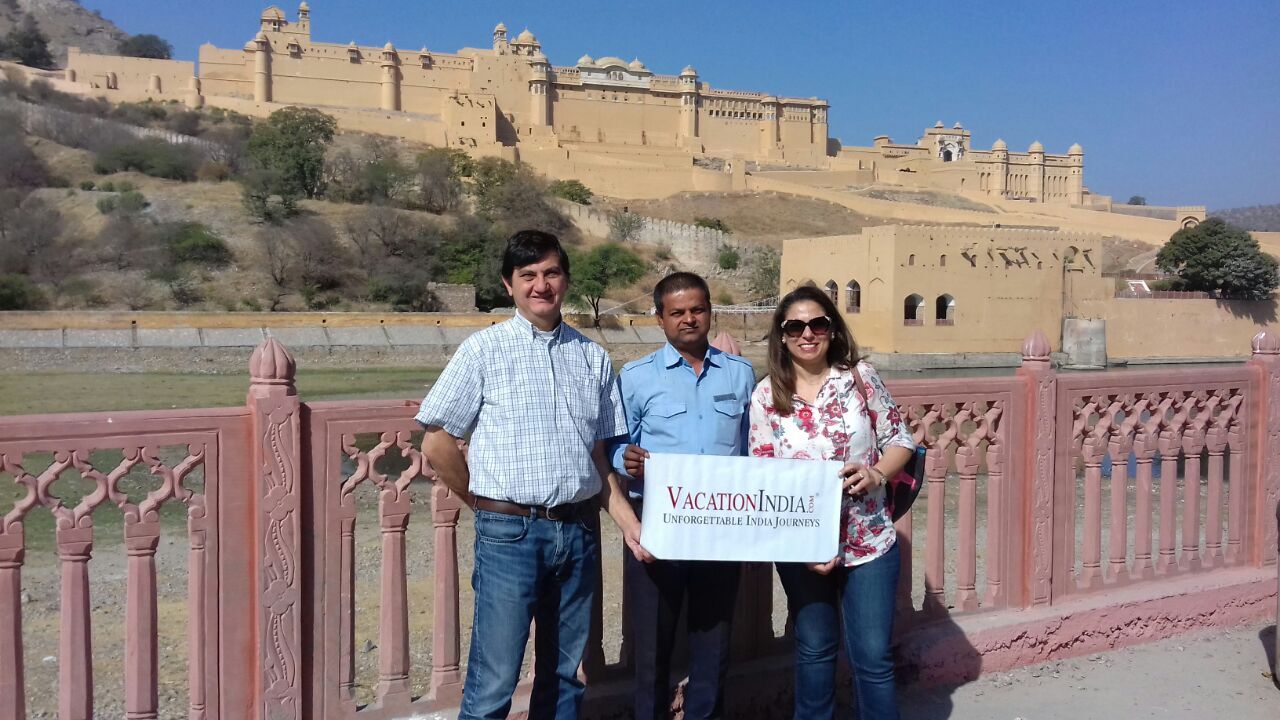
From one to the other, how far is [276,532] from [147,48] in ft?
272

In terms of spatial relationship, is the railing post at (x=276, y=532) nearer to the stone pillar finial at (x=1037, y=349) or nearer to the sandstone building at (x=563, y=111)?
the stone pillar finial at (x=1037, y=349)

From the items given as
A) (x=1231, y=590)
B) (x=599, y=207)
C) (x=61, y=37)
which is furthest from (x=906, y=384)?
(x=61, y=37)

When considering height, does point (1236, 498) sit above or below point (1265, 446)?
below

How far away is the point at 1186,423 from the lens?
13.6 feet

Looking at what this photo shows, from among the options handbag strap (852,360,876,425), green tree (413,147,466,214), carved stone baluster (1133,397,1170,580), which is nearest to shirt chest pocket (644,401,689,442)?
handbag strap (852,360,876,425)

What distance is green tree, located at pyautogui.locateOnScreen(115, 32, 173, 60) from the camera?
72312 mm

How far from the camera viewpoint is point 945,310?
2659 cm

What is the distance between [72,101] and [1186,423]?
161 ft

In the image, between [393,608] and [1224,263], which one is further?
[1224,263]

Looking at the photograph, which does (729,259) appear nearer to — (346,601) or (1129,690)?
(1129,690)

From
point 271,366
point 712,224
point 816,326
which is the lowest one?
point 271,366

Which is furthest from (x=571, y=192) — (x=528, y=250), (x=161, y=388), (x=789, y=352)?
(x=528, y=250)

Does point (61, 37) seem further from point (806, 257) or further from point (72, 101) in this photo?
point (806, 257)

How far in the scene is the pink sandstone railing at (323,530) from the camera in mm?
2379
